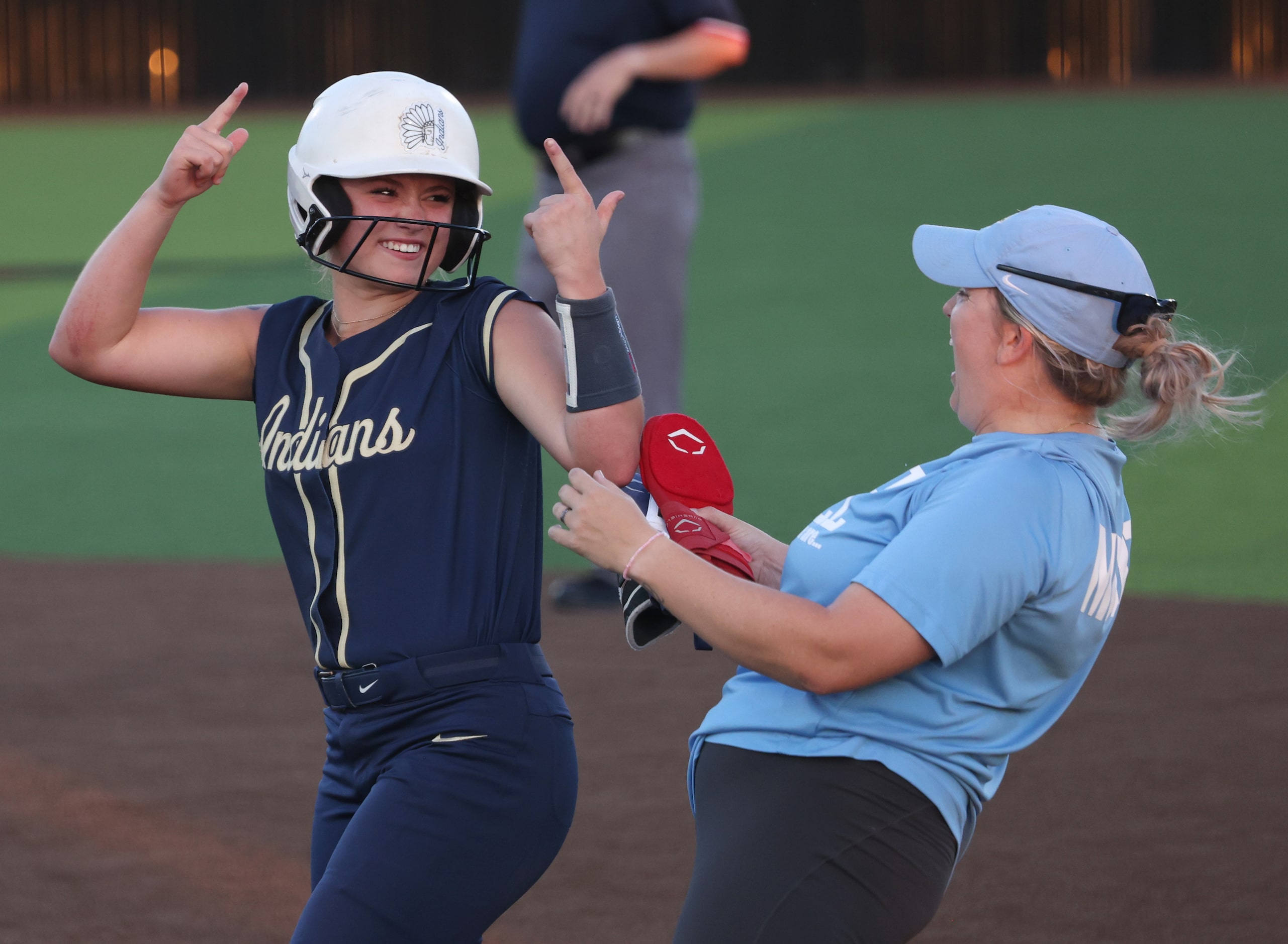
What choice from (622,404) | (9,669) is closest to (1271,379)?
(9,669)

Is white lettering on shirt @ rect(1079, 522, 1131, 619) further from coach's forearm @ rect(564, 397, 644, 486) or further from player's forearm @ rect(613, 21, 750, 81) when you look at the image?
player's forearm @ rect(613, 21, 750, 81)

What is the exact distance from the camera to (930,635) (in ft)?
7.18

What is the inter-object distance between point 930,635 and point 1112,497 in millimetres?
418

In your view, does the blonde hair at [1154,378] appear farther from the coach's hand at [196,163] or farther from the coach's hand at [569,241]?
the coach's hand at [196,163]

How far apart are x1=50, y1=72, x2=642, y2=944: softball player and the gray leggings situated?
14.1 inches

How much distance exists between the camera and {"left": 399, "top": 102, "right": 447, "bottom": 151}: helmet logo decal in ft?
8.75

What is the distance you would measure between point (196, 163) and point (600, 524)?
1.02 m

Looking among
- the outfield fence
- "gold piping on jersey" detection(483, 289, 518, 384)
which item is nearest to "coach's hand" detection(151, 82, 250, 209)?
"gold piping on jersey" detection(483, 289, 518, 384)

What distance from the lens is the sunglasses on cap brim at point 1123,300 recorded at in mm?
2340

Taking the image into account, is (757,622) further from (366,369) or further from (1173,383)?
(366,369)

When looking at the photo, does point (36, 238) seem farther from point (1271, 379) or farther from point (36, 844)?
point (36, 844)

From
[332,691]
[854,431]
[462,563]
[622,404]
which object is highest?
[622,404]

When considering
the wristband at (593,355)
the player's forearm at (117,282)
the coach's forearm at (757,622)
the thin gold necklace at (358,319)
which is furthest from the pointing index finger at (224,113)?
the coach's forearm at (757,622)

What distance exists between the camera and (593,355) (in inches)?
96.7
